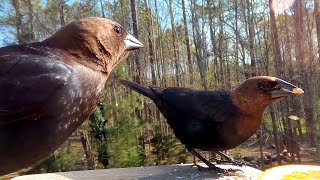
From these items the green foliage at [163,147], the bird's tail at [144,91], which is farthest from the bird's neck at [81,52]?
the green foliage at [163,147]

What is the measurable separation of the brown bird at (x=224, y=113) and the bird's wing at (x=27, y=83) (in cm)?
193

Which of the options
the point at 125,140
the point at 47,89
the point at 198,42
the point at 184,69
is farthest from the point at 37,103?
the point at 184,69

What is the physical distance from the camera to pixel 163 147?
12.6m

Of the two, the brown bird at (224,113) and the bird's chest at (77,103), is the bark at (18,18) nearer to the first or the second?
the brown bird at (224,113)

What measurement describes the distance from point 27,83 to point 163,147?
1131 centimetres

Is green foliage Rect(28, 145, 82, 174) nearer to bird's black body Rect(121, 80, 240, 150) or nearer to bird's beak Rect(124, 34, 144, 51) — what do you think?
bird's black body Rect(121, 80, 240, 150)

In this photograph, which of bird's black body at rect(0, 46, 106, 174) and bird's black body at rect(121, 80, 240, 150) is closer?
bird's black body at rect(0, 46, 106, 174)

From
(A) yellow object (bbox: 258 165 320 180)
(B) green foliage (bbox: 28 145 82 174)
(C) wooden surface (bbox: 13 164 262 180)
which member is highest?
(A) yellow object (bbox: 258 165 320 180)

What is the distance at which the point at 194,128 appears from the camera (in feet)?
10.9

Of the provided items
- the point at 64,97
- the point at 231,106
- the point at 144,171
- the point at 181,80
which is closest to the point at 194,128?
the point at 231,106

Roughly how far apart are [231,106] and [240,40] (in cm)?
1585

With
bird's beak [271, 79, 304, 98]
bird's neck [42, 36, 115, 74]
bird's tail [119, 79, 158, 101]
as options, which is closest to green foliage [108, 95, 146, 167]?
bird's tail [119, 79, 158, 101]

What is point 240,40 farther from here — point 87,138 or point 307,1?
point 87,138

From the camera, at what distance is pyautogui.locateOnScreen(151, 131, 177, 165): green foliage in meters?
12.4
